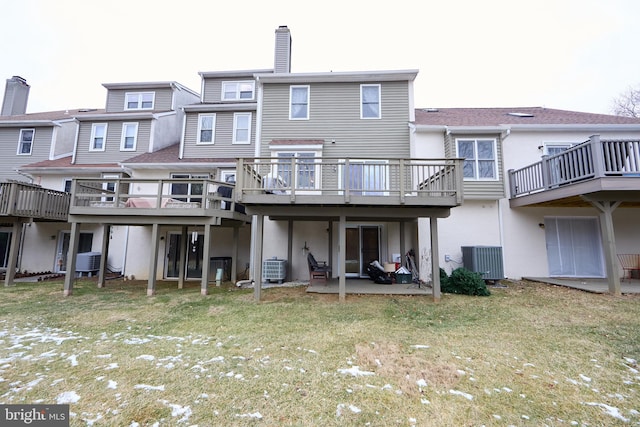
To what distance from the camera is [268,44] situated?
1538 centimetres

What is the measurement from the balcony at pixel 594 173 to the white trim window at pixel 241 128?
11450 millimetres

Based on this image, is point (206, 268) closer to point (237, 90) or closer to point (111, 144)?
point (111, 144)

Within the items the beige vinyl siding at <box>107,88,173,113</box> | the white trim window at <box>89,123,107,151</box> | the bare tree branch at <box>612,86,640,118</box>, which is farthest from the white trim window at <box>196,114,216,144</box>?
the bare tree branch at <box>612,86,640,118</box>

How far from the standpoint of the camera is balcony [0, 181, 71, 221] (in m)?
9.71

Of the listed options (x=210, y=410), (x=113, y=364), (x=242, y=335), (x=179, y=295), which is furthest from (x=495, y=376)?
(x=179, y=295)

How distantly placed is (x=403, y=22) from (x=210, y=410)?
720 inches

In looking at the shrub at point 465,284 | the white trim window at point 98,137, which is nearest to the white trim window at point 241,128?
the white trim window at point 98,137

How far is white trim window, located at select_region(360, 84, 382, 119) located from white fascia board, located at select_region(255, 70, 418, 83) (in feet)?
1.08

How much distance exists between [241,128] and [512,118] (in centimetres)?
1163

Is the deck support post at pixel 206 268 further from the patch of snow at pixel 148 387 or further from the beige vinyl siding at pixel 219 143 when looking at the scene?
the patch of snow at pixel 148 387

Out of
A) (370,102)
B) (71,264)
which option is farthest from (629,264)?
(71,264)

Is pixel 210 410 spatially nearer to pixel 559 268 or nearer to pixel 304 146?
pixel 304 146

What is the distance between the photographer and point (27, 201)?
9.98 m

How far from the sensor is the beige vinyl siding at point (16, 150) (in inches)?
561
